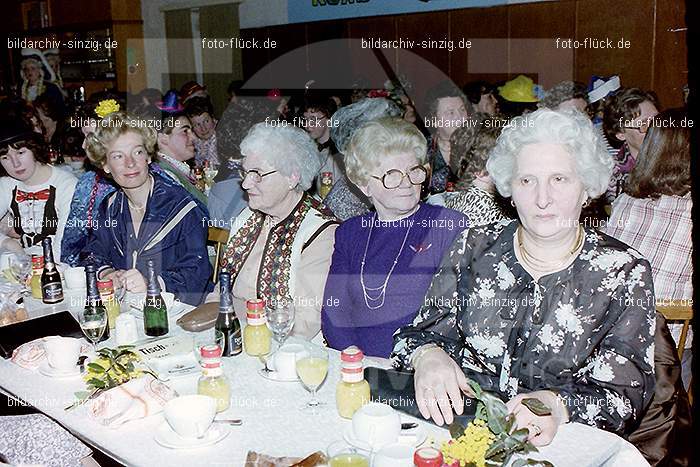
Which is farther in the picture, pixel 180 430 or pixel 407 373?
pixel 407 373

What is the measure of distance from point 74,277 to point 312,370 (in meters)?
1.51

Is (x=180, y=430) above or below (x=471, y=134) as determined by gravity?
below

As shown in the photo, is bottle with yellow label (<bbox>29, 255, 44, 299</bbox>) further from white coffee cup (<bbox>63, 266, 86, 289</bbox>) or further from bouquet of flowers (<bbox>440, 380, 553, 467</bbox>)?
bouquet of flowers (<bbox>440, 380, 553, 467</bbox>)

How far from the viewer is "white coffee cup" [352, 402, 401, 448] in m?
1.53

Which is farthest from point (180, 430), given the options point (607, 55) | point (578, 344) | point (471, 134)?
point (607, 55)

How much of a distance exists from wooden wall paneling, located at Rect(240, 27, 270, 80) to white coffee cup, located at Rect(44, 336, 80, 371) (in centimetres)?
745

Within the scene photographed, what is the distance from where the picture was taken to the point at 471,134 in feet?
10.2

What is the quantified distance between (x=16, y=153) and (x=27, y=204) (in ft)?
0.98

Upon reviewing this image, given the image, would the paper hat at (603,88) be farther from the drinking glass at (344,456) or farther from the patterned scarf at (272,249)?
the drinking glass at (344,456)

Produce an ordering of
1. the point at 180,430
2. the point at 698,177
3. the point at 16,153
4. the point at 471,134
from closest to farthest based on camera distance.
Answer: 1. the point at 698,177
2. the point at 180,430
3. the point at 471,134
4. the point at 16,153

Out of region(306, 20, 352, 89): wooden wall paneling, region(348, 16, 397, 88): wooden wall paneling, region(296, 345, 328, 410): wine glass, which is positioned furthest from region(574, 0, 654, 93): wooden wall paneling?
region(296, 345, 328, 410): wine glass

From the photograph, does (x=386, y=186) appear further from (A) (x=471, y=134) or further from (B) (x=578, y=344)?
(B) (x=578, y=344)

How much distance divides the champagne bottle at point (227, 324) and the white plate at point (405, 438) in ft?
1.96

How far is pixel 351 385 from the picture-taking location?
1.68m
